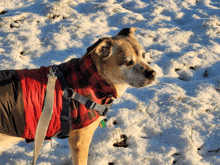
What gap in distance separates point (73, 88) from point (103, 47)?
596 mm

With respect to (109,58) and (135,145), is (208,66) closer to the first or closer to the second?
(135,145)

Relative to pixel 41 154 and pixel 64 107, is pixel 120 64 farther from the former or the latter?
pixel 41 154

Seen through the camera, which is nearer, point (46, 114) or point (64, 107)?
point (46, 114)

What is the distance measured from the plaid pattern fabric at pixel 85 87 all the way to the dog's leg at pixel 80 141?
11 cm

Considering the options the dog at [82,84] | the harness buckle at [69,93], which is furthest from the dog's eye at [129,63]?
the harness buckle at [69,93]

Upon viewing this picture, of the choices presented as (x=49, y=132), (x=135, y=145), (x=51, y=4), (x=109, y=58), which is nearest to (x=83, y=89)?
(x=109, y=58)

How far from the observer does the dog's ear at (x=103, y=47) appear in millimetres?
1975

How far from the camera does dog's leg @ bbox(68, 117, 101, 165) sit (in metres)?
2.05

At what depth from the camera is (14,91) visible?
175cm

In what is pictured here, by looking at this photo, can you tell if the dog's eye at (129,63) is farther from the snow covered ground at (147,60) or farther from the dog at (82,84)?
the snow covered ground at (147,60)

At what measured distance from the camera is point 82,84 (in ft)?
6.41

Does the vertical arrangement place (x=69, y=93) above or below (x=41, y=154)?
above

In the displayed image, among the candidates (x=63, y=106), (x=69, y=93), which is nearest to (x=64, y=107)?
(x=63, y=106)

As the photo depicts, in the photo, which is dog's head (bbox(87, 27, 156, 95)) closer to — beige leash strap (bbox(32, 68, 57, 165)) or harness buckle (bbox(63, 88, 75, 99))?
harness buckle (bbox(63, 88, 75, 99))
